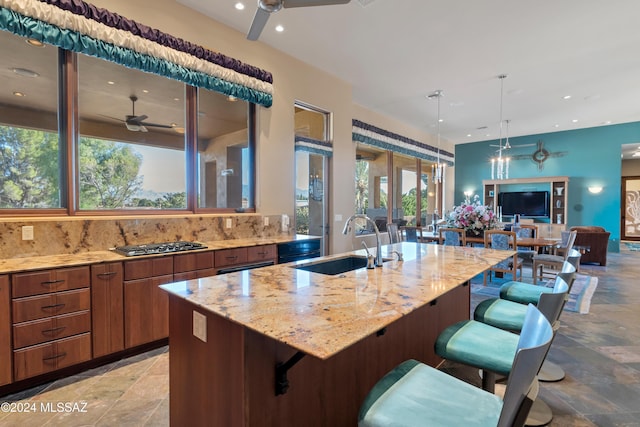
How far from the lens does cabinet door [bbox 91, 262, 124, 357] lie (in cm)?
230

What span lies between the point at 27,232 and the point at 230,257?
5.15 feet

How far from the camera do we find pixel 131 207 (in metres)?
3.08

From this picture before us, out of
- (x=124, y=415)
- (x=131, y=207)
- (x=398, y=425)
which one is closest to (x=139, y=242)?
(x=131, y=207)

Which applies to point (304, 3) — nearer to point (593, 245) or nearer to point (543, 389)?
point (543, 389)

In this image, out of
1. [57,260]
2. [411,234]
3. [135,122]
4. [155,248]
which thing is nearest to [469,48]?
[411,234]

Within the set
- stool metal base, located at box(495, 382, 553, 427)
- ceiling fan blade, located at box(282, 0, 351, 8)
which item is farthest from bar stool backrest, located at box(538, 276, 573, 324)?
ceiling fan blade, located at box(282, 0, 351, 8)

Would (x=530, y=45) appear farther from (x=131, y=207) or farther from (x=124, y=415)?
(x=124, y=415)

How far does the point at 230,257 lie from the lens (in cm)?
308

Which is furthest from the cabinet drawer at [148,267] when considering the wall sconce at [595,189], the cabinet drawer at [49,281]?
the wall sconce at [595,189]

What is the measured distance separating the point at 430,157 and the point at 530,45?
4.61 metres

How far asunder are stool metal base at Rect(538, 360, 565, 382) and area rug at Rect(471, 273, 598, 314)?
5.37ft

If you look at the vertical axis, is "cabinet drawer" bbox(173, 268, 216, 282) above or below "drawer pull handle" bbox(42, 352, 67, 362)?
above

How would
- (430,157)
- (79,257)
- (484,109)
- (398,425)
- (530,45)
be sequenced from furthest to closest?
(430,157) → (484,109) → (530,45) → (79,257) → (398,425)

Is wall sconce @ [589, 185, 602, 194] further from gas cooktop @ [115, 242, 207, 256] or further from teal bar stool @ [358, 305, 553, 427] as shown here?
gas cooktop @ [115, 242, 207, 256]
